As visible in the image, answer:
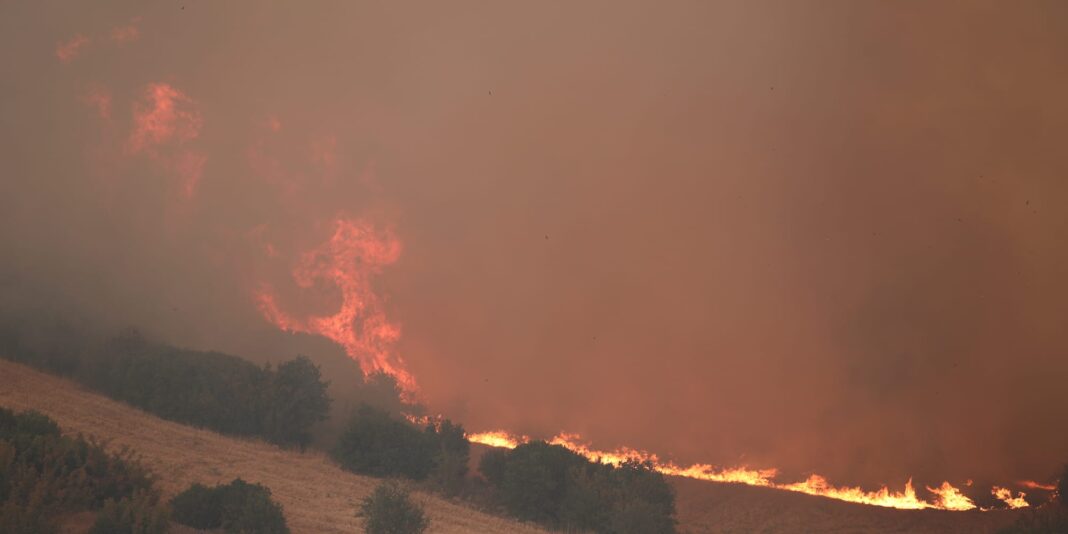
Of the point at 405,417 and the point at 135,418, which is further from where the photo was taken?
the point at 405,417

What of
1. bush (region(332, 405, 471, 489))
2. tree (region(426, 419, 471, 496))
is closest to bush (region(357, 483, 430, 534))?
tree (region(426, 419, 471, 496))

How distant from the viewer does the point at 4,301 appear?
5219 centimetres

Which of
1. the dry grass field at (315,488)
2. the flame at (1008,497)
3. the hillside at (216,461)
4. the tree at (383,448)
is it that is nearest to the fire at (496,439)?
the dry grass field at (315,488)

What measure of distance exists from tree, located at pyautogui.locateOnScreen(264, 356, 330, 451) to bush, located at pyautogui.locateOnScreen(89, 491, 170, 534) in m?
27.4

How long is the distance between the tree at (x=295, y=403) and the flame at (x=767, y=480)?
11.1 metres

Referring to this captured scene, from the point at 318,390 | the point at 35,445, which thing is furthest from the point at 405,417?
the point at 35,445

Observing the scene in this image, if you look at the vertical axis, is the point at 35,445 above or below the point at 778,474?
below

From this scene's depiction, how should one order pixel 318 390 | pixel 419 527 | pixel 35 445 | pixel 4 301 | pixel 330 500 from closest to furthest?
pixel 35 445
pixel 419 527
pixel 330 500
pixel 318 390
pixel 4 301

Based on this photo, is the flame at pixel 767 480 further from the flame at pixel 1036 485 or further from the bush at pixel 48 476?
the bush at pixel 48 476

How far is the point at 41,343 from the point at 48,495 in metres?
35.9

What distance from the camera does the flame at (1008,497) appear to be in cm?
4313

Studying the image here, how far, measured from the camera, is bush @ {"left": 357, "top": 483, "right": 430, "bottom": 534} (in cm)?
2362

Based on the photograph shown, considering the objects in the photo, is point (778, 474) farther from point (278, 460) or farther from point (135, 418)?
point (135, 418)

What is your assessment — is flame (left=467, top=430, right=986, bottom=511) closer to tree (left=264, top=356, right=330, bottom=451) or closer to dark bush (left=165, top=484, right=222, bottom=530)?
tree (left=264, top=356, right=330, bottom=451)
